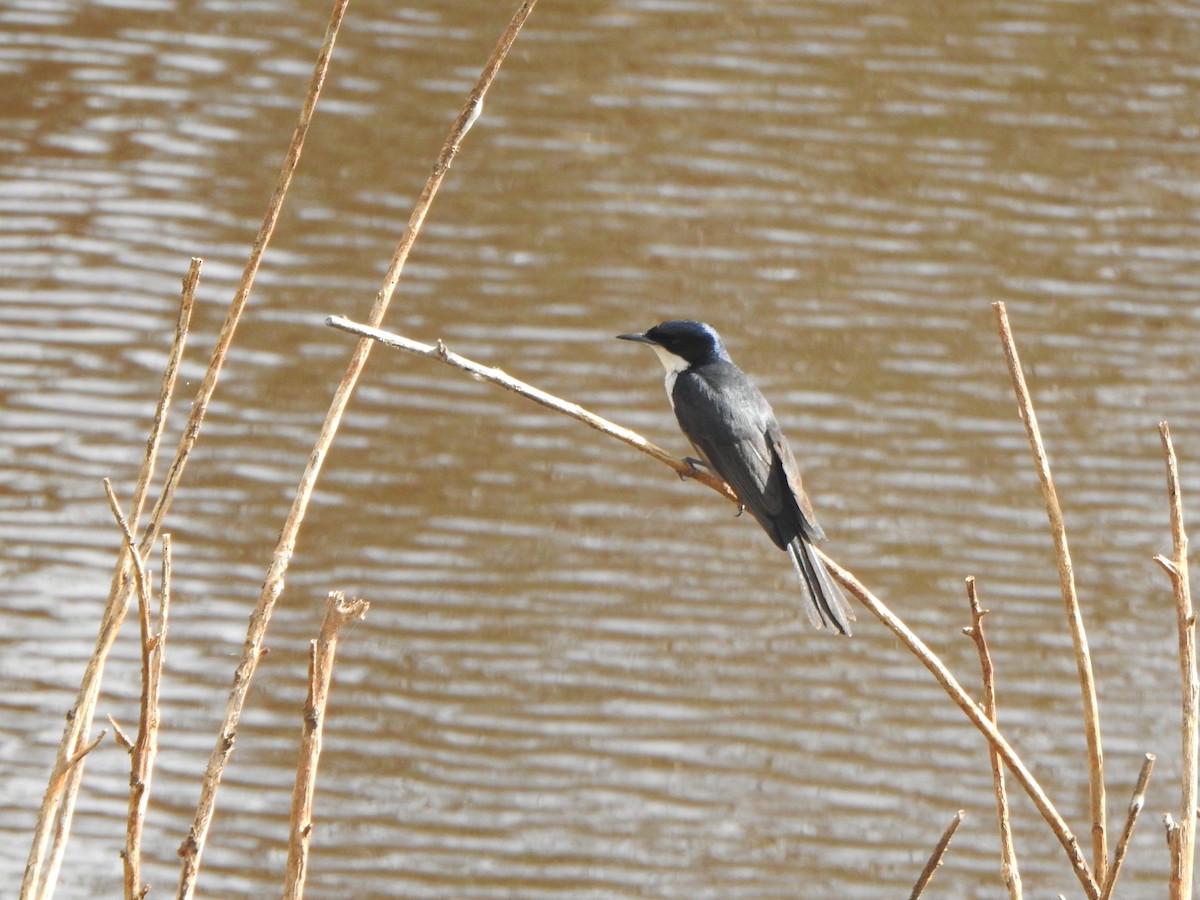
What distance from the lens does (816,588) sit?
2641 mm

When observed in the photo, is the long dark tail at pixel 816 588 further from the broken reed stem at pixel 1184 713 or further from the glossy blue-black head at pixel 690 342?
the broken reed stem at pixel 1184 713

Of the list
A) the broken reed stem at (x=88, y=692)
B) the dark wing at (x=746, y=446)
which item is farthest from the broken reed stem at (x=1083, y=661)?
the dark wing at (x=746, y=446)

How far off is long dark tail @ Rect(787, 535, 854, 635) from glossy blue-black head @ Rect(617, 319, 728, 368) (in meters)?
0.77

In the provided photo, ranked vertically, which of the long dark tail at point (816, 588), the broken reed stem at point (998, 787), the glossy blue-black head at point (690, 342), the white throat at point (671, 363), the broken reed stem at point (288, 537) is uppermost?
the broken reed stem at point (288, 537)

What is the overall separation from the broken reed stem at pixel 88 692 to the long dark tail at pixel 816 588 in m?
1.24

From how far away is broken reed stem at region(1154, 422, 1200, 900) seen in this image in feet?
4.53

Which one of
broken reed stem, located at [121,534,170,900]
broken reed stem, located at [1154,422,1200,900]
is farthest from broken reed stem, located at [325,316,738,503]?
broken reed stem, located at [1154,422,1200,900]

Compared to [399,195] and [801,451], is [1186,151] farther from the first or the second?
[399,195]

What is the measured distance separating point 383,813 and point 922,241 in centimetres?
251

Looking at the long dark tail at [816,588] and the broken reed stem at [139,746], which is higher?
the broken reed stem at [139,746]

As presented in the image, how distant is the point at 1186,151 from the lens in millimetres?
5773

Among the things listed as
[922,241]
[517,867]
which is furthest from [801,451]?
[517,867]

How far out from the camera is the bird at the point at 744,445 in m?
2.69

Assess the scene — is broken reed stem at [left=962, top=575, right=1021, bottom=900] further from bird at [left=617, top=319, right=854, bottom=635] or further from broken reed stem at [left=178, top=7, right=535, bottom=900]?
bird at [left=617, top=319, right=854, bottom=635]
